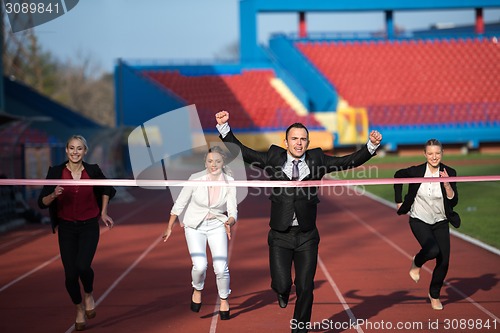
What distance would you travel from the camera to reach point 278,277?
7277mm

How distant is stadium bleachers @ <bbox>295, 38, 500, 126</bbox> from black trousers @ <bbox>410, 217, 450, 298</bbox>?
123 ft

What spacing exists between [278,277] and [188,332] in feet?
4.14

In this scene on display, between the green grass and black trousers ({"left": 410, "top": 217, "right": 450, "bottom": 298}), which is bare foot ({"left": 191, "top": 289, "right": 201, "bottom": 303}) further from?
the green grass

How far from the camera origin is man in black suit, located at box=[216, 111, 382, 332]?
7.10 metres

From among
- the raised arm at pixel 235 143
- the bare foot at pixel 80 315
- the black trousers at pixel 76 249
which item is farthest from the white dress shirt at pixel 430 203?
the bare foot at pixel 80 315

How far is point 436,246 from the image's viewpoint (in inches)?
345

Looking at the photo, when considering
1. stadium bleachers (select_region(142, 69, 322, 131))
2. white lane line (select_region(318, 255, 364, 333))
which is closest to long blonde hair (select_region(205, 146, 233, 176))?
white lane line (select_region(318, 255, 364, 333))

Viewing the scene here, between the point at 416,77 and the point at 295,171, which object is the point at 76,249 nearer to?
the point at 295,171

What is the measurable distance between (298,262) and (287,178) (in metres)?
0.77

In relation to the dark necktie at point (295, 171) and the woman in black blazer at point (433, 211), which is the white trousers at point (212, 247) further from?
the woman in black blazer at point (433, 211)

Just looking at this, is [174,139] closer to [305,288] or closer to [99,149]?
[99,149]

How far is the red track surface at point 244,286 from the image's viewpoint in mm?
8344

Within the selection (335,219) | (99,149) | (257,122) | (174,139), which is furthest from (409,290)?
(257,122)

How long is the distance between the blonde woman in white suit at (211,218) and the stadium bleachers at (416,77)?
38.2 metres
